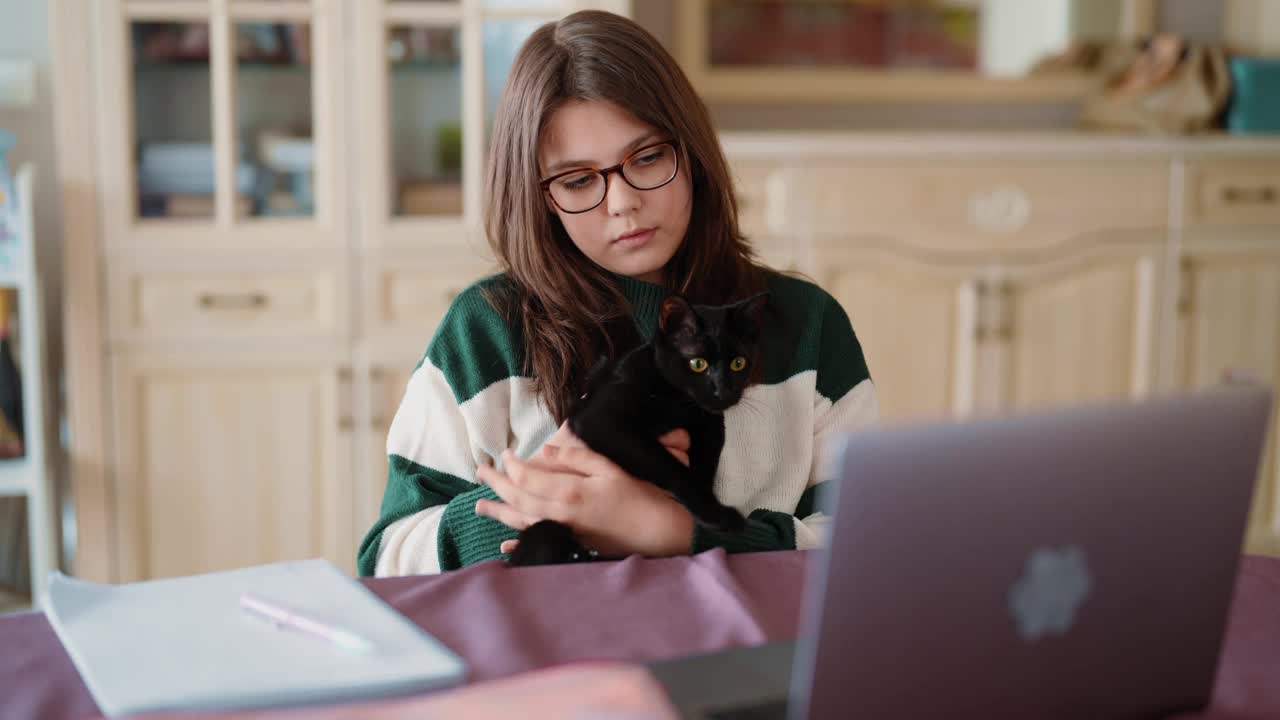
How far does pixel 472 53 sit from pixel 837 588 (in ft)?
7.00

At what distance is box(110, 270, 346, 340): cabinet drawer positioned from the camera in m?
2.39

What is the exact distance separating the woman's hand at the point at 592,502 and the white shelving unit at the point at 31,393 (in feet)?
5.18

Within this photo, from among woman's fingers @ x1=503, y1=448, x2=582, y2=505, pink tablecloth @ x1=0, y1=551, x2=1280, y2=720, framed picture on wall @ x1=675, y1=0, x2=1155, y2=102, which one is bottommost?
pink tablecloth @ x1=0, y1=551, x2=1280, y2=720

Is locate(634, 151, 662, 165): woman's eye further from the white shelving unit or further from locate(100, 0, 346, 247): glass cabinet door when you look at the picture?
the white shelving unit

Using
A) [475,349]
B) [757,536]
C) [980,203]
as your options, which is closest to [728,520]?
[757,536]

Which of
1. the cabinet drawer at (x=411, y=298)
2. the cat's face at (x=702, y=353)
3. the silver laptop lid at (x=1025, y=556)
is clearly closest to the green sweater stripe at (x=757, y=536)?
the cat's face at (x=702, y=353)

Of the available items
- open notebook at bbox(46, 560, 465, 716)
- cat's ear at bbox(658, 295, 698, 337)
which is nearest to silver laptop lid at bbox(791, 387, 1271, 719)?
open notebook at bbox(46, 560, 465, 716)

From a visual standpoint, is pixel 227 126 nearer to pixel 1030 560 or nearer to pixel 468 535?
pixel 468 535

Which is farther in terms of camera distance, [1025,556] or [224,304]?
[224,304]

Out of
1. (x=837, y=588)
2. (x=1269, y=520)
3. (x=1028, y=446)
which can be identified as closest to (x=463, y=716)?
(x=837, y=588)

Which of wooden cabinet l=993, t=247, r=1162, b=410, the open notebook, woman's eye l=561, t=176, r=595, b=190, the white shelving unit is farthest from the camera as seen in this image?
wooden cabinet l=993, t=247, r=1162, b=410

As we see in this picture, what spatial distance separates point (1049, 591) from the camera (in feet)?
1.96

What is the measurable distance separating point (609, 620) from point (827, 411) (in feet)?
1.74

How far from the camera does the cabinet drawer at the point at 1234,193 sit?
279 cm
